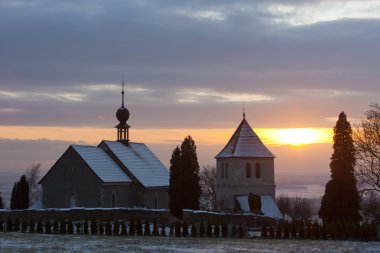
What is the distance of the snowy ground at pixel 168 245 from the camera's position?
2595cm

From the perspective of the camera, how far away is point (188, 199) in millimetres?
46375

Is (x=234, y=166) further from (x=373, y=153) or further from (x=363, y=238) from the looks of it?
(x=363, y=238)

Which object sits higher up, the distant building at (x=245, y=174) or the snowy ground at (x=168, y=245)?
the distant building at (x=245, y=174)

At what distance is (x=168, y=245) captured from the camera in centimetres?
2766

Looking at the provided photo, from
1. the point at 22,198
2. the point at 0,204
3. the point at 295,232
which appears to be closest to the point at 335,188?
the point at 295,232

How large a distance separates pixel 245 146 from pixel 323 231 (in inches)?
1165

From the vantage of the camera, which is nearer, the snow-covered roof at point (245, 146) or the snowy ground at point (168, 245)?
the snowy ground at point (168, 245)

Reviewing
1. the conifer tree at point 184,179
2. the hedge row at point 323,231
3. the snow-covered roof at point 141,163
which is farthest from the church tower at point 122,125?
the hedge row at point 323,231

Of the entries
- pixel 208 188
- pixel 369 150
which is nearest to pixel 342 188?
pixel 369 150

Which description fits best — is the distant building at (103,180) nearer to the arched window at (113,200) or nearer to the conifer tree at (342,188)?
the arched window at (113,200)

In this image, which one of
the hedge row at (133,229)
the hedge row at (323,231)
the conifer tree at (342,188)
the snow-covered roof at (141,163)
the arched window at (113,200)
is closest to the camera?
the hedge row at (323,231)

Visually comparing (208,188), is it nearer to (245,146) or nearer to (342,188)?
(245,146)

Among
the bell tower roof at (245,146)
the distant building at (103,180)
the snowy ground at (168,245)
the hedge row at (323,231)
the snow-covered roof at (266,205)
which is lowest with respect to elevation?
the snowy ground at (168,245)

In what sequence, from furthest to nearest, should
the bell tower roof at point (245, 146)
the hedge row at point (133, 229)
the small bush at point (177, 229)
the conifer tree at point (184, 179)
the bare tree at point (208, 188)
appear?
the bare tree at point (208, 188)
the bell tower roof at point (245, 146)
the conifer tree at point (184, 179)
the hedge row at point (133, 229)
the small bush at point (177, 229)
